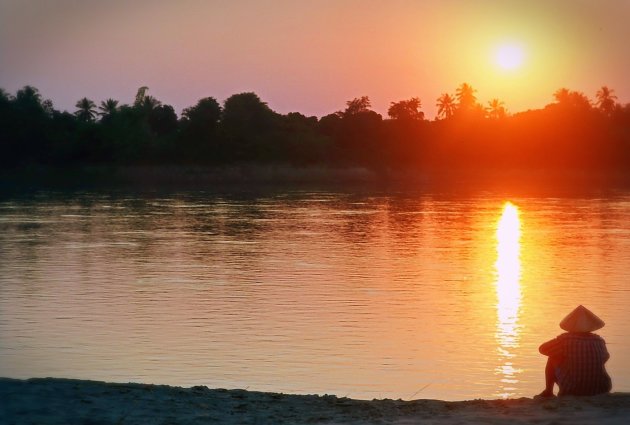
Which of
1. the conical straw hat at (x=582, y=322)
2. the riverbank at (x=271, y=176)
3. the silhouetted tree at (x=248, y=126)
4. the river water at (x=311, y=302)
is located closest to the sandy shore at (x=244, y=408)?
the conical straw hat at (x=582, y=322)

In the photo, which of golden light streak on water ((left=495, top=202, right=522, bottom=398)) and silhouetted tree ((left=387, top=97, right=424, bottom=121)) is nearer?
golden light streak on water ((left=495, top=202, right=522, bottom=398))

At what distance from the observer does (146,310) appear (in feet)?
50.8

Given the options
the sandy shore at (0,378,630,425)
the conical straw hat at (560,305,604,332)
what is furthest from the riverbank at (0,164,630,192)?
the conical straw hat at (560,305,604,332)

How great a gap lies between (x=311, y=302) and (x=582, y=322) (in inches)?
311

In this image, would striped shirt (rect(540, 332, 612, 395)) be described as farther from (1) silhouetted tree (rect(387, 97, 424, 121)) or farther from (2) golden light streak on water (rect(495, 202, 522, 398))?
(1) silhouetted tree (rect(387, 97, 424, 121))

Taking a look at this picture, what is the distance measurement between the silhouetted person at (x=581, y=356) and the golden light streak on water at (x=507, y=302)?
4.32 feet

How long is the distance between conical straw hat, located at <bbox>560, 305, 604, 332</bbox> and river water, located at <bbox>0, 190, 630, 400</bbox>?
5.29ft

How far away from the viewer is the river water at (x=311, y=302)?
1127 centimetres

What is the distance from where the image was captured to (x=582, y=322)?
8.74 metres

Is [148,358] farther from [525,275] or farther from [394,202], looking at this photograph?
[394,202]

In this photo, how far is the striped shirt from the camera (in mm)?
8766

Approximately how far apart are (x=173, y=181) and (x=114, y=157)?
208 inches

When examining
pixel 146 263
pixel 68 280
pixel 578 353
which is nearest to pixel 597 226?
pixel 146 263

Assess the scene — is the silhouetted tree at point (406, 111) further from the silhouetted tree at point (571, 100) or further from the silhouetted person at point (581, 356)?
the silhouetted person at point (581, 356)
